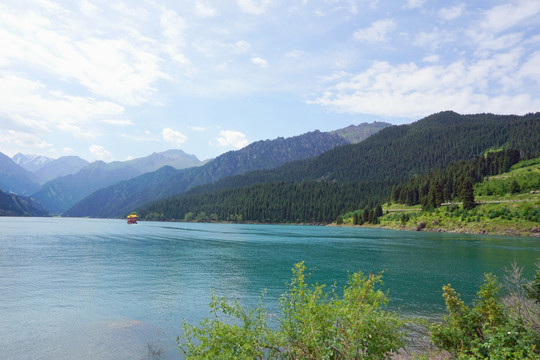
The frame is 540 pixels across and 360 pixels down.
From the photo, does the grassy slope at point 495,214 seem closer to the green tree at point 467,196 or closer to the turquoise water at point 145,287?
the green tree at point 467,196

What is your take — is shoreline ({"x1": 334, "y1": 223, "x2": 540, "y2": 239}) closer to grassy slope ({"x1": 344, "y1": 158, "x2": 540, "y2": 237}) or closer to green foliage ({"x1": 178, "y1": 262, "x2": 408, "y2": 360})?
grassy slope ({"x1": 344, "y1": 158, "x2": 540, "y2": 237})

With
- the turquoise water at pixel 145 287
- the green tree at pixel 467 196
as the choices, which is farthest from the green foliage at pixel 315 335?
the green tree at pixel 467 196

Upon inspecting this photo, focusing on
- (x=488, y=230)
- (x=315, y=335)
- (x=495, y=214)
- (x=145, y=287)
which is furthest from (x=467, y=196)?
(x=315, y=335)

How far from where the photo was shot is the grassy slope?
126m

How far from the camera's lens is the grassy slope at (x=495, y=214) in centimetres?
12638

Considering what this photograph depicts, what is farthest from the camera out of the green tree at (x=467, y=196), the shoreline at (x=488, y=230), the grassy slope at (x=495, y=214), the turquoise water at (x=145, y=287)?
the green tree at (x=467, y=196)

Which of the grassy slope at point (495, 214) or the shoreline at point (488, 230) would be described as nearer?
the shoreline at point (488, 230)

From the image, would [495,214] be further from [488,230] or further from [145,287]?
[145,287]

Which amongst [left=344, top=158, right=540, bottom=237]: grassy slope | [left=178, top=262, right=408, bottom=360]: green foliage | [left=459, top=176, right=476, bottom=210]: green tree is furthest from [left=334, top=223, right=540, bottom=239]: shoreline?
[left=178, top=262, right=408, bottom=360]: green foliage

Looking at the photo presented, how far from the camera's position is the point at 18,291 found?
130ft

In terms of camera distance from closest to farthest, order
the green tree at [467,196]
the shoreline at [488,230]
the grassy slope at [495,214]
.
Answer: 1. the shoreline at [488,230]
2. the grassy slope at [495,214]
3. the green tree at [467,196]

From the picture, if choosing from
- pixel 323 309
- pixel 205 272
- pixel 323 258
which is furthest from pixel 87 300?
pixel 323 258

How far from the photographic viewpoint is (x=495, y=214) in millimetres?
136625

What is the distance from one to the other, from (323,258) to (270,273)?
21.2 meters
